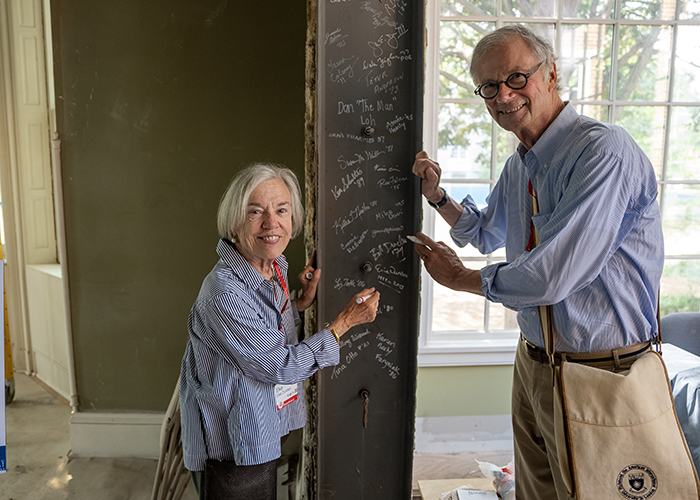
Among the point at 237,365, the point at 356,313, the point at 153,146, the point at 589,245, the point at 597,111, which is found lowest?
the point at 237,365

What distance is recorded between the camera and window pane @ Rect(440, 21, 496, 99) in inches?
115

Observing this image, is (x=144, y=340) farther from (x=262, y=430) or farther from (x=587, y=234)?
(x=587, y=234)

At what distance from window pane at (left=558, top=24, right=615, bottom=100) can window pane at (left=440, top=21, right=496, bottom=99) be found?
0.47 metres

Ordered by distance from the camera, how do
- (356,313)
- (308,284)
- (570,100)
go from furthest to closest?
(570,100) → (308,284) → (356,313)

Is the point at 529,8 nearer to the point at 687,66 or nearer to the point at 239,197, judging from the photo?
the point at 687,66

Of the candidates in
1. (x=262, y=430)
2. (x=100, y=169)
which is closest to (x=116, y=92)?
(x=100, y=169)

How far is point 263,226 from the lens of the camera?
5.45 feet

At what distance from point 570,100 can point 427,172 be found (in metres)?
1.70

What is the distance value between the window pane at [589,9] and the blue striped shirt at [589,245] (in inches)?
67.0

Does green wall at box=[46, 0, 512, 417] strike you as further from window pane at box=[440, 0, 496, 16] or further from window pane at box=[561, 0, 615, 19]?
window pane at box=[561, 0, 615, 19]

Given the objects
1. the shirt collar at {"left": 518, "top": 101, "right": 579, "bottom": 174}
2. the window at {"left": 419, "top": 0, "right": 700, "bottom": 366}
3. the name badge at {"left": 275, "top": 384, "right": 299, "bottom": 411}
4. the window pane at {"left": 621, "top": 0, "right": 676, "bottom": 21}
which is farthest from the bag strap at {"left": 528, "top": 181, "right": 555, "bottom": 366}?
the window pane at {"left": 621, "top": 0, "right": 676, "bottom": 21}

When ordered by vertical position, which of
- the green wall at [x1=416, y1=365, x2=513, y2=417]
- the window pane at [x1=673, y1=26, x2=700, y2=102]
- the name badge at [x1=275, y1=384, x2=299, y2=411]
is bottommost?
the green wall at [x1=416, y1=365, x2=513, y2=417]

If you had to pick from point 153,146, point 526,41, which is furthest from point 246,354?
point 153,146

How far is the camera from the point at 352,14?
1.80 m
